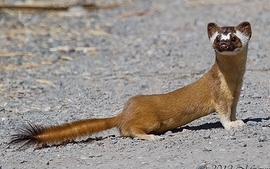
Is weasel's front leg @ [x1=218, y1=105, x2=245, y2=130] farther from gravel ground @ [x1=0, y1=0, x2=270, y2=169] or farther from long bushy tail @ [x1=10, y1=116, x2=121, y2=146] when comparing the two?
long bushy tail @ [x1=10, y1=116, x2=121, y2=146]

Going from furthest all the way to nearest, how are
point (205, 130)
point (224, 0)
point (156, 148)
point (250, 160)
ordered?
point (224, 0)
point (205, 130)
point (156, 148)
point (250, 160)

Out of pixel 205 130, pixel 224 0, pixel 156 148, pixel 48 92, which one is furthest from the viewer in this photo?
pixel 224 0

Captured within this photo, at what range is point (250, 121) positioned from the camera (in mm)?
6691

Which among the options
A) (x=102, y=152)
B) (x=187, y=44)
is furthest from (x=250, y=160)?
(x=187, y=44)

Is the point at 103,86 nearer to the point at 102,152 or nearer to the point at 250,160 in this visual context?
the point at 102,152

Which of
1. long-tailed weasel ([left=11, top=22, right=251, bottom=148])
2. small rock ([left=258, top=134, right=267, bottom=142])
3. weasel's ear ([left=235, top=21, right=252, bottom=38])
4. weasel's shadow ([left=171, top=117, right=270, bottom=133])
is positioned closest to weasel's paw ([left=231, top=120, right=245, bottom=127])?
long-tailed weasel ([left=11, top=22, right=251, bottom=148])

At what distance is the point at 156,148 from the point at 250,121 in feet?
3.57

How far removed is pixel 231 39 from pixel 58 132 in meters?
1.58

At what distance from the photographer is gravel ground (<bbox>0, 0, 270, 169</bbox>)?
5.89 meters

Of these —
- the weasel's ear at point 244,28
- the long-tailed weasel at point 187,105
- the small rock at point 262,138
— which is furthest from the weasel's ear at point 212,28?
the small rock at point 262,138

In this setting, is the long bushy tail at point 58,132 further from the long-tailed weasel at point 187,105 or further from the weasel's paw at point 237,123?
the weasel's paw at point 237,123

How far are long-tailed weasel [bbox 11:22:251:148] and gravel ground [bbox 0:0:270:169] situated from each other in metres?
0.12

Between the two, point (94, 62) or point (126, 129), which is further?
point (94, 62)

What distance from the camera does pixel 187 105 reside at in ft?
21.2
